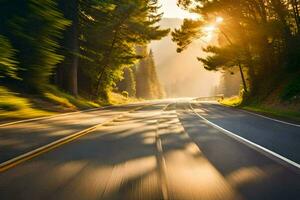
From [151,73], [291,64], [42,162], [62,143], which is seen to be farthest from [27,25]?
[151,73]

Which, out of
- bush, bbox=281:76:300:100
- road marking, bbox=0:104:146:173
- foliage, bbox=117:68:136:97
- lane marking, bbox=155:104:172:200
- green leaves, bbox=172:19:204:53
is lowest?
lane marking, bbox=155:104:172:200

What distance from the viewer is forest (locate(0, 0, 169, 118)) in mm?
23297

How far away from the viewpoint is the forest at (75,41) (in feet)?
76.4

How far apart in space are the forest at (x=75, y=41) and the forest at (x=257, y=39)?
4.68m

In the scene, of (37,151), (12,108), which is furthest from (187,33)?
(37,151)

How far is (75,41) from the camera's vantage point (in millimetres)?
36938

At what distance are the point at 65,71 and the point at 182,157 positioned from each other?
30.0m

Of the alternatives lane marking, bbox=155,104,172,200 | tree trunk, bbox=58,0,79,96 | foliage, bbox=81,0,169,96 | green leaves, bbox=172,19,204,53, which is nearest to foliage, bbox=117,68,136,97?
foliage, bbox=81,0,169,96

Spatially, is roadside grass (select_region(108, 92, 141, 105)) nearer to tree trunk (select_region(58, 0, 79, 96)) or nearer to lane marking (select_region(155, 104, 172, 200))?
tree trunk (select_region(58, 0, 79, 96))

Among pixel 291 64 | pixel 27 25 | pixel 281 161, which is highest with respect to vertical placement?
pixel 27 25

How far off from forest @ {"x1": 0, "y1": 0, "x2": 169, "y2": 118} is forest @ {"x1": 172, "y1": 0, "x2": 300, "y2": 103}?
4.68 meters

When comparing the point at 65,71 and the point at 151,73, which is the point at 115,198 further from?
the point at 151,73

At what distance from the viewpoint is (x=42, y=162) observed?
8.50 metres

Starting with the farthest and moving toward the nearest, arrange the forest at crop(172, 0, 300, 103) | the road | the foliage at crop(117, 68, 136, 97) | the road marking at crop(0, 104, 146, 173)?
the foliage at crop(117, 68, 136, 97) < the forest at crop(172, 0, 300, 103) < the road marking at crop(0, 104, 146, 173) < the road
